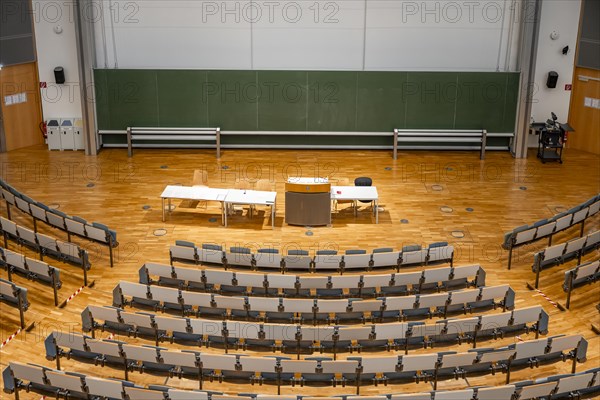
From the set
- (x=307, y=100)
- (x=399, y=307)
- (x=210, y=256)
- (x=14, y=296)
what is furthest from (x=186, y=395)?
(x=307, y=100)

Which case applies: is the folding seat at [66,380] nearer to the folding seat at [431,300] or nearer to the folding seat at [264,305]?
the folding seat at [264,305]

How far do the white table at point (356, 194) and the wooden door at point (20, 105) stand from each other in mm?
9685

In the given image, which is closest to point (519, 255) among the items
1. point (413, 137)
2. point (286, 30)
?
point (413, 137)

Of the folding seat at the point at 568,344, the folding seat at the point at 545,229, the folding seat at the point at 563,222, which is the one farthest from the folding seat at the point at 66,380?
the folding seat at the point at 563,222

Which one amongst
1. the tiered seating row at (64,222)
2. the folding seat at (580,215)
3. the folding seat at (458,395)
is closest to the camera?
the folding seat at (458,395)

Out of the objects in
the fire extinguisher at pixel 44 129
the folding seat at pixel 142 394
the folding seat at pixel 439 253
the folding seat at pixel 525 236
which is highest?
the fire extinguisher at pixel 44 129

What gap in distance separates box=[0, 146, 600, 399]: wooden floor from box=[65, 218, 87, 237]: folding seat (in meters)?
0.60

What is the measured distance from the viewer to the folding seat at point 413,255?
14.2m

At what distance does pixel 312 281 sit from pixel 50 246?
520 centimetres

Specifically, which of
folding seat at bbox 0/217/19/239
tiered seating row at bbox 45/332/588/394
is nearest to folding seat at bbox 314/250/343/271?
tiered seating row at bbox 45/332/588/394

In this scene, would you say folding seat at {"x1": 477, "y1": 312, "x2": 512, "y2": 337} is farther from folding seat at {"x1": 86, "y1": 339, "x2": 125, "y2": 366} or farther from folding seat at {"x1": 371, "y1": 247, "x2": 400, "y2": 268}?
folding seat at {"x1": 86, "y1": 339, "x2": 125, "y2": 366}

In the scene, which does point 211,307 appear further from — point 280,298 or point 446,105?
point 446,105

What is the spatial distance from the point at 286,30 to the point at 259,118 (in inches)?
99.9

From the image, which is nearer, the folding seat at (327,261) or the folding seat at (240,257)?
the folding seat at (327,261)
